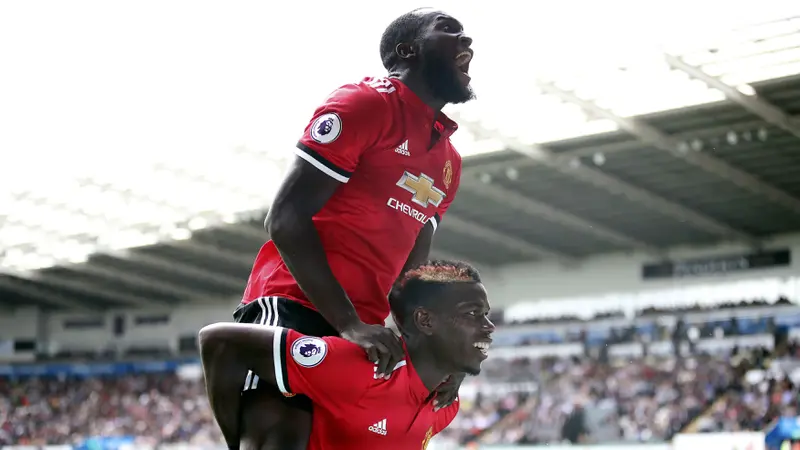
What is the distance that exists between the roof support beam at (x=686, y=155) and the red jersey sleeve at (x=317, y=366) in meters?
17.6

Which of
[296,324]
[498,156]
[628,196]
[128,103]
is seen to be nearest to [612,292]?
[628,196]

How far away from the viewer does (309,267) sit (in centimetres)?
303

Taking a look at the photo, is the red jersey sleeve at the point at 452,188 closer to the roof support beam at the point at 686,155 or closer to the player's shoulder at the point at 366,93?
the player's shoulder at the point at 366,93

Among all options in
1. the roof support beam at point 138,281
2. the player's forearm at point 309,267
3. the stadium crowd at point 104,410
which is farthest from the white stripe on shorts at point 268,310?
the roof support beam at point 138,281

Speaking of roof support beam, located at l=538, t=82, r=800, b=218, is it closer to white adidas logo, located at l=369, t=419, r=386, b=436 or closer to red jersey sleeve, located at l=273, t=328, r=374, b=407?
white adidas logo, located at l=369, t=419, r=386, b=436

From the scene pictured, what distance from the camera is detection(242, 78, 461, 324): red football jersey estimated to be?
3074mm

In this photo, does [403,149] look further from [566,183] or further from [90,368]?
[90,368]

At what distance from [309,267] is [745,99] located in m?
18.8

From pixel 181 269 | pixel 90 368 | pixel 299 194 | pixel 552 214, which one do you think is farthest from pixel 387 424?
pixel 90 368

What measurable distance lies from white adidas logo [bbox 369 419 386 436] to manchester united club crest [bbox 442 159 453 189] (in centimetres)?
82

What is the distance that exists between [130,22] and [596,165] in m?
11.3

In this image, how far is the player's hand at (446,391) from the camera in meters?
3.49

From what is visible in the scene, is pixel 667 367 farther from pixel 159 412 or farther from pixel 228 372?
pixel 228 372

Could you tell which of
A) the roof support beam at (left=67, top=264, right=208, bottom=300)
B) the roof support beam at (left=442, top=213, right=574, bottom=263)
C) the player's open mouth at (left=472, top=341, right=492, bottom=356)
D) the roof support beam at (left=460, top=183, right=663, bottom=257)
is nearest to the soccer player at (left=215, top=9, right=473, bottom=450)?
the player's open mouth at (left=472, top=341, right=492, bottom=356)
